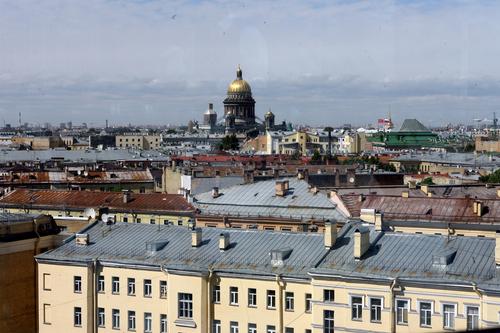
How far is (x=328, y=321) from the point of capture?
1423 cm

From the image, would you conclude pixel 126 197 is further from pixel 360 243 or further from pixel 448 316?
pixel 448 316

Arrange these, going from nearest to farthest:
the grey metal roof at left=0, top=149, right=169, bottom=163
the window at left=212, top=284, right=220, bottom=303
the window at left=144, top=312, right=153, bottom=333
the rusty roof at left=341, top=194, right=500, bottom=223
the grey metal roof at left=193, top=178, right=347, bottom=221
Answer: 1. the window at left=212, top=284, right=220, bottom=303
2. the window at left=144, top=312, right=153, bottom=333
3. the rusty roof at left=341, top=194, right=500, bottom=223
4. the grey metal roof at left=193, top=178, right=347, bottom=221
5. the grey metal roof at left=0, top=149, right=169, bottom=163

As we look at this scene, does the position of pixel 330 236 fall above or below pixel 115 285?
above

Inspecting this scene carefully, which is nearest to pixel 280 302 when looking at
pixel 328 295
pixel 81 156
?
pixel 328 295

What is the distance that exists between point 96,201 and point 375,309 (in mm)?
14602

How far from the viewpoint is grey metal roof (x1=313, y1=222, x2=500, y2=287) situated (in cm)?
1378

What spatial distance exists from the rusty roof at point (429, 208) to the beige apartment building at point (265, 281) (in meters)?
5.20

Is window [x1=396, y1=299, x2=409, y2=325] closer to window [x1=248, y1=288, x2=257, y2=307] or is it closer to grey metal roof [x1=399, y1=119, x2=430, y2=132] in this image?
window [x1=248, y1=288, x2=257, y2=307]

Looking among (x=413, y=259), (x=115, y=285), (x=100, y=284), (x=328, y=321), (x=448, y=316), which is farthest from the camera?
(x=100, y=284)

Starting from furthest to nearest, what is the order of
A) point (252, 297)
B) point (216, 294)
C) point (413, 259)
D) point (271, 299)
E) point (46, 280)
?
point (46, 280)
point (216, 294)
point (252, 297)
point (271, 299)
point (413, 259)

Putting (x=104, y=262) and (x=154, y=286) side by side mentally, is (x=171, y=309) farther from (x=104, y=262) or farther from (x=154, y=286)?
(x=104, y=262)

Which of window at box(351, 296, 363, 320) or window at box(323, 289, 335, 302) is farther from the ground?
window at box(323, 289, 335, 302)

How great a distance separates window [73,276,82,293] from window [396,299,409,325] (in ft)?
19.2

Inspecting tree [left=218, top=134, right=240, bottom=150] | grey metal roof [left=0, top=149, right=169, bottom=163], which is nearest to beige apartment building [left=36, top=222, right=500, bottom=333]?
grey metal roof [left=0, top=149, right=169, bottom=163]
